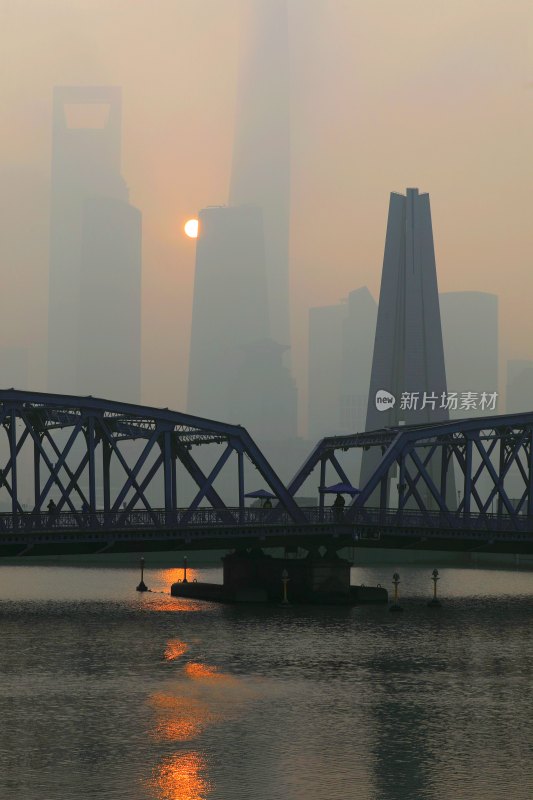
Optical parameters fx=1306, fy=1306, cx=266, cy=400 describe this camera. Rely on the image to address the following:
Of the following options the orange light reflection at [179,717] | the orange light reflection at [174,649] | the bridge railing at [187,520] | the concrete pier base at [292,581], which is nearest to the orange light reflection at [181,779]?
the orange light reflection at [179,717]

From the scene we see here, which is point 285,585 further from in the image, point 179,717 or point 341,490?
point 179,717

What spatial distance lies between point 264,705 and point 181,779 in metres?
11.3

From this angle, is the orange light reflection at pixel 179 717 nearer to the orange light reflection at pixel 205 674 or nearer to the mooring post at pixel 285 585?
the orange light reflection at pixel 205 674

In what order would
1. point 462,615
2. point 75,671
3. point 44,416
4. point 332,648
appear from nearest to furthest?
point 75,671, point 332,648, point 462,615, point 44,416

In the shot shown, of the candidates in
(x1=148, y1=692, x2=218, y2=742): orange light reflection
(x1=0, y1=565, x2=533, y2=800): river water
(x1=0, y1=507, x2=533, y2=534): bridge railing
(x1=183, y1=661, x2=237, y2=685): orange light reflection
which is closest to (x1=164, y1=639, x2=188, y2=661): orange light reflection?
(x1=0, y1=565, x2=533, y2=800): river water

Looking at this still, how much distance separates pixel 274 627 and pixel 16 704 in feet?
93.0

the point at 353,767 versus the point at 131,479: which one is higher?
the point at 131,479

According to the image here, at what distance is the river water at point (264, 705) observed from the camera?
31156mm

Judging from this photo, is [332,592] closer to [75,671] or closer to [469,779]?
[75,671]

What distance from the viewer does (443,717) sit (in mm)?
40375

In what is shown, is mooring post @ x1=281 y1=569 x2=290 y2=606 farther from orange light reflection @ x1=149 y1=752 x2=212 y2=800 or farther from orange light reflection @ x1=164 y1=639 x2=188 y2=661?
orange light reflection @ x1=149 y1=752 x2=212 y2=800

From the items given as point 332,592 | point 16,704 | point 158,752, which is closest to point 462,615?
point 332,592

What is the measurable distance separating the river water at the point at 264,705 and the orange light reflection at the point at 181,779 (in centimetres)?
7

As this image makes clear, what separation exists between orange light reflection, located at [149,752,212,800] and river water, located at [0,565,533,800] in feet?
0.24
